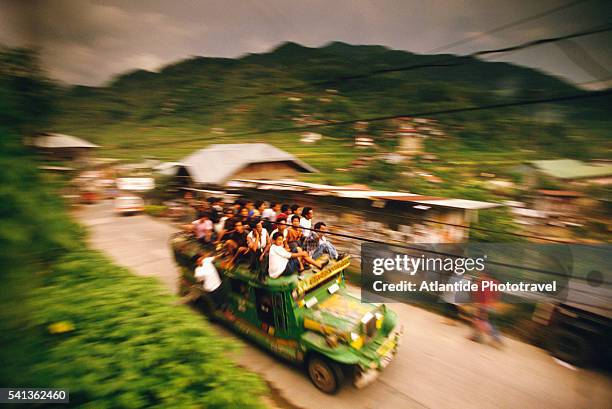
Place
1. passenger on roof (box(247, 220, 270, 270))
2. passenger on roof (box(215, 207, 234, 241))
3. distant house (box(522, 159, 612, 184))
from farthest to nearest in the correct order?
distant house (box(522, 159, 612, 184)) → passenger on roof (box(215, 207, 234, 241)) → passenger on roof (box(247, 220, 270, 270))

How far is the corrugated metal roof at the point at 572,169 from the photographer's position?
25.4ft

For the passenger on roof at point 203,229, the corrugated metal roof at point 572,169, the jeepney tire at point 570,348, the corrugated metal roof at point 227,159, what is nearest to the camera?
the jeepney tire at point 570,348

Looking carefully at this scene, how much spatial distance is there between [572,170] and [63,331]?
11.1 meters

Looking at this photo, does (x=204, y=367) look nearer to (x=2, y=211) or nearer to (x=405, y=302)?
(x=2, y=211)

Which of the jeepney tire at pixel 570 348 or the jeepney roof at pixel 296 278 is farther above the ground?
the jeepney roof at pixel 296 278

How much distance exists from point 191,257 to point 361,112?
8.12 metres

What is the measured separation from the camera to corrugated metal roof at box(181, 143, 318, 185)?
452 inches

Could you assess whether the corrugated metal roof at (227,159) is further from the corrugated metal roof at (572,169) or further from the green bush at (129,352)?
the corrugated metal roof at (572,169)

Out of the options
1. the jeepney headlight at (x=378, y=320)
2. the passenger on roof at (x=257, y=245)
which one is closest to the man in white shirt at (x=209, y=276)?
the passenger on roof at (x=257, y=245)

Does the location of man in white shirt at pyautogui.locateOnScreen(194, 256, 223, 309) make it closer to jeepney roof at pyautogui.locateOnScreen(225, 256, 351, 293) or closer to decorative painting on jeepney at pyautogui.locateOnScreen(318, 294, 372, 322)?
jeepney roof at pyautogui.locateOnScreen(225, 256, 351, 293)

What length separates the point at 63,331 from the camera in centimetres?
278

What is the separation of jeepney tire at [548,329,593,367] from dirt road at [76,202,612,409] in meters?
0.16

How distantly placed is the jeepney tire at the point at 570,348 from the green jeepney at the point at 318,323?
2959 mm

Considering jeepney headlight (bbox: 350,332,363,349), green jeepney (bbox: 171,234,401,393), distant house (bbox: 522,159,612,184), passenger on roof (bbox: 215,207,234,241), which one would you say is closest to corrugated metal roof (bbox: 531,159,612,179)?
distant house (bbox: 522,159,612,184)
